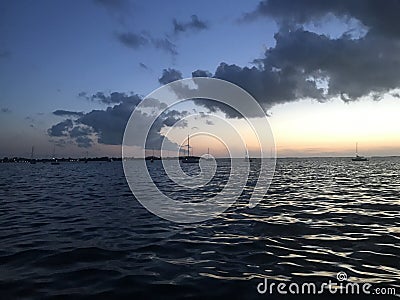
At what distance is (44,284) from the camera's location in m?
9.24

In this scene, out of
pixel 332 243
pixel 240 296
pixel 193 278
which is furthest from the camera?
pixel 332 243

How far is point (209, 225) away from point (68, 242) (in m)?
7.39

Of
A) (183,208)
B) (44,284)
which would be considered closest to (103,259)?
(44,284)

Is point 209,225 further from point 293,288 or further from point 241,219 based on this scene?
point 293,288

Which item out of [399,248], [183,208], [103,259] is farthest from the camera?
[183,208]

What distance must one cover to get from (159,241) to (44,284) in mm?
5860

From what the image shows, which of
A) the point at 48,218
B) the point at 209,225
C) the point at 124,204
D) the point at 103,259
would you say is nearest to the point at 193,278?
the point at 103,259

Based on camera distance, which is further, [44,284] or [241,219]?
[241,219]

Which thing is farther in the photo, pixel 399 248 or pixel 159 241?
pixel 159 241

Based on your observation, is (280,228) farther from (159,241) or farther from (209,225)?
(159,241)

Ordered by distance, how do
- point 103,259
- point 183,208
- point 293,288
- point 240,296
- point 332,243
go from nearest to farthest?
point 240,296 < point 293,288 < point 103,259 < point 332,243 < point 183,208

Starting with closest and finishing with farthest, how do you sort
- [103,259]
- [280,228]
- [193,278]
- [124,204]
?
1. [193,278]
2. [103,259]
3. [280,228]
4. [124,204]

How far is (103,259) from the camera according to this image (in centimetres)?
1167

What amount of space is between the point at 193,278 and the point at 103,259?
12.6 ft
